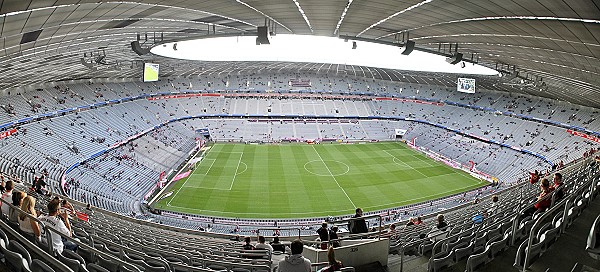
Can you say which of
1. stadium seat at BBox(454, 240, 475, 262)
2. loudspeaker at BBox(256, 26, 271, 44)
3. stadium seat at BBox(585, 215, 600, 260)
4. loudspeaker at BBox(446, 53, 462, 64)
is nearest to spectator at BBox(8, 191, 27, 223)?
stadium seat at BBox(454, 240, 475, 262)

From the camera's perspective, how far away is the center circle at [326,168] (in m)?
38.5

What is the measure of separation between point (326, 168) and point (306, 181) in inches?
194

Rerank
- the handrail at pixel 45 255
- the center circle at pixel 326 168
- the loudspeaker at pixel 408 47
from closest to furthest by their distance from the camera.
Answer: the handrail at pixel 45 255 < the loudspeaker at pixel 408 47 < the center circle at pixel 326 168

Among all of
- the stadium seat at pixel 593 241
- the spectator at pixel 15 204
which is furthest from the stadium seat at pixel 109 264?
the stadium seat at pixel 593 241

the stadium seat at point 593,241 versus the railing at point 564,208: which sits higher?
the stadium seat at point 593,241

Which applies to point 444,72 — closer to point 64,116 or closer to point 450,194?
point 450,194

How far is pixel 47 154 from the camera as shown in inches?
1181

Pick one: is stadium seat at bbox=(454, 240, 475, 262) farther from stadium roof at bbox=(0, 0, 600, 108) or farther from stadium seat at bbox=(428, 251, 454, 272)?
stadium roof at bbox=(0, 0, 600, 108)

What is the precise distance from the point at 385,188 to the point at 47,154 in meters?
27.8

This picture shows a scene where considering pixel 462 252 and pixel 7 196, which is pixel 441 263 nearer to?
pixel 462 252

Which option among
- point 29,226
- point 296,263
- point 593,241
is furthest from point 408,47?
point 29,226

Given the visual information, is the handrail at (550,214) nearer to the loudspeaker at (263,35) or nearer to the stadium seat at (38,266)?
the stadium seat at (38,266)

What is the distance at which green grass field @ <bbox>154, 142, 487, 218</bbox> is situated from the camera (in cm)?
2948

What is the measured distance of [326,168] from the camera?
40.2 metres
